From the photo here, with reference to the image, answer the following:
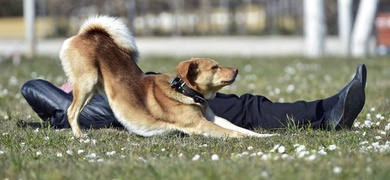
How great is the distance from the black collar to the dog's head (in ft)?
0.10

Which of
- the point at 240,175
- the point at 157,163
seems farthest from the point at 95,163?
the point at 240,175

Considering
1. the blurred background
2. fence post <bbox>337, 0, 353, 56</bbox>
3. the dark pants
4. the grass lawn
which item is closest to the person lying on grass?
the dark pants

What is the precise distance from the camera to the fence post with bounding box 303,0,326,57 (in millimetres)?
19969

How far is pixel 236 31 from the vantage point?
28438 millimetres

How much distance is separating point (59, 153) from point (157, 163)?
3.08 feet

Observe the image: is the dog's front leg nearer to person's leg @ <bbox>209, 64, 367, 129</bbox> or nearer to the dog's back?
person's leg @ <bbox>209, 64, 367, 129</bbox>

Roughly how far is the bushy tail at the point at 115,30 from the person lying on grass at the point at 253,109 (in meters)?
0.60

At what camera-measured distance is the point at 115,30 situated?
7059mm

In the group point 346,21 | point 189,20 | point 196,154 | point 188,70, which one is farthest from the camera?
point 189,20

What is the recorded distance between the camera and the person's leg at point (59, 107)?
24.2 feet

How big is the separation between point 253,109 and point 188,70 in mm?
808

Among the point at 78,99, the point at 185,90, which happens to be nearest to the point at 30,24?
the point at 78,99

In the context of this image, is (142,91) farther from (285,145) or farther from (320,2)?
(320,2)

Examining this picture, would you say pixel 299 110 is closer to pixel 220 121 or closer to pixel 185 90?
pixel 220 121
